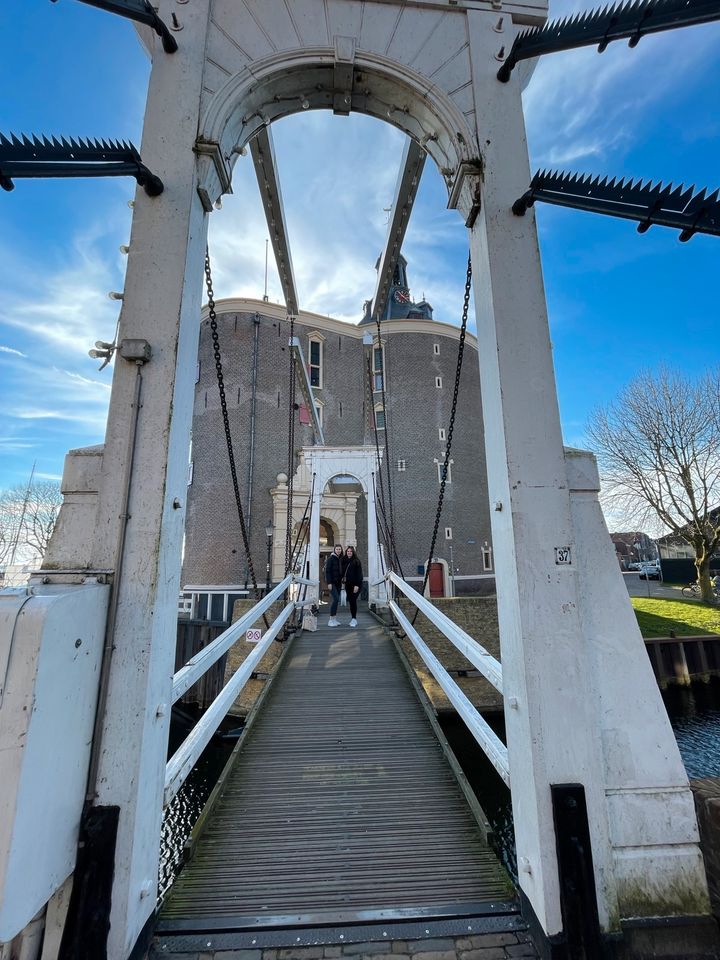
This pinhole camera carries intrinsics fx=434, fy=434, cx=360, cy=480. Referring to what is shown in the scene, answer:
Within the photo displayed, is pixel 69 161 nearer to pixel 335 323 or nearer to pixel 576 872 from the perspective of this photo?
pixel 576 872

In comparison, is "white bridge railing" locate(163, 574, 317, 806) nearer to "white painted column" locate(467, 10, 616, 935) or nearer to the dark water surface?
"white painted column" locate(467, 10, 616, 935)

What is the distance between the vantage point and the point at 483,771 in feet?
19.2

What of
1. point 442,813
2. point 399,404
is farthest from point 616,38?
point 399,404

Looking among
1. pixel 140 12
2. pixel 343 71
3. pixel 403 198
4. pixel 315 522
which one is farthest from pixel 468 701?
pixel 315 522

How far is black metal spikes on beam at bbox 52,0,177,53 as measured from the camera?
80.2 inches

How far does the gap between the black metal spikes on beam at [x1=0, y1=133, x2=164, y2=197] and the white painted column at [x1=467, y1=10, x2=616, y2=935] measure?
67.2 inches

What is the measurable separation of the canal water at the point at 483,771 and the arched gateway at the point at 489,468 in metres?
1.18

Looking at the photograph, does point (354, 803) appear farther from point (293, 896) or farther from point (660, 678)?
point (660, 678)

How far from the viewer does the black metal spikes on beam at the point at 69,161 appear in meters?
1.71

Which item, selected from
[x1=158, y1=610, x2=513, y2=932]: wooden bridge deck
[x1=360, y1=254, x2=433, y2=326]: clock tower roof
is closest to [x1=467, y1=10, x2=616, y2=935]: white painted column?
[x1=158, y1=610, x2=513, y2=932]: wooden bridge deck

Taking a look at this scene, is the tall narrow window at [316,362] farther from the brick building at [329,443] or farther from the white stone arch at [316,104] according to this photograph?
the white stone arch at [316,104]

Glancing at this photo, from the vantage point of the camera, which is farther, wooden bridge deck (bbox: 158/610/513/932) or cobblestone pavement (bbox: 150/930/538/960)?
wooden bridge deck (bbox: 158/610/513/932)

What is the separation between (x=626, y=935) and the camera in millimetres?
1629

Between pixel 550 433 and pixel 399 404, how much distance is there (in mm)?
21067
